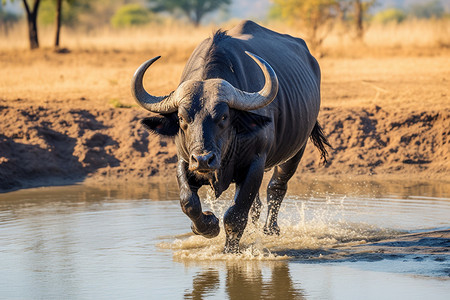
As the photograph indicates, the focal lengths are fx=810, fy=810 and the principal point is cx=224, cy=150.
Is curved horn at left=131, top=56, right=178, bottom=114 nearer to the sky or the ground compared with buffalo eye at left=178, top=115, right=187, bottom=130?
nearer to the sky

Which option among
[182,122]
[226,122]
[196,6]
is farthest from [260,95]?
[196,6]

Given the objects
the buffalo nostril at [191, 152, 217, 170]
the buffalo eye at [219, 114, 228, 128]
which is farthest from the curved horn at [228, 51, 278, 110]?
the buffalo nostril at [191, 152, 217, 170]

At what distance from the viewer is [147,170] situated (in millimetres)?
11984

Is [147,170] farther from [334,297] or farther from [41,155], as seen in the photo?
[334,297]

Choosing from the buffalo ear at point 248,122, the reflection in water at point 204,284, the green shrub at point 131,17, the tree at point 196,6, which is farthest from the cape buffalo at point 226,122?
the tree at point 196,6

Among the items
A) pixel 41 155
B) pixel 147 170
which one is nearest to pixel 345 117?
pixel 147 170

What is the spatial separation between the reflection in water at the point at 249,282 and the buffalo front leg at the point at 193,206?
32cm

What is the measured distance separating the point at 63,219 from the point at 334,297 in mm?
4102

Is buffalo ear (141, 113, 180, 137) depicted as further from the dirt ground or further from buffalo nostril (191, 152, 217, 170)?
the dirt ground

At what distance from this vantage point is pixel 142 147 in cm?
1252

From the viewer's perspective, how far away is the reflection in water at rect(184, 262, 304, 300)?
18.8 feet

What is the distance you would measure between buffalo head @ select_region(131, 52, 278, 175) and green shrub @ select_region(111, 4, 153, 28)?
44.4 meters

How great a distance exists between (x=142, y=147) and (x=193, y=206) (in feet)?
20.3

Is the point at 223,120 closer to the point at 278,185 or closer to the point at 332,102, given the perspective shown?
the point at 278,185
